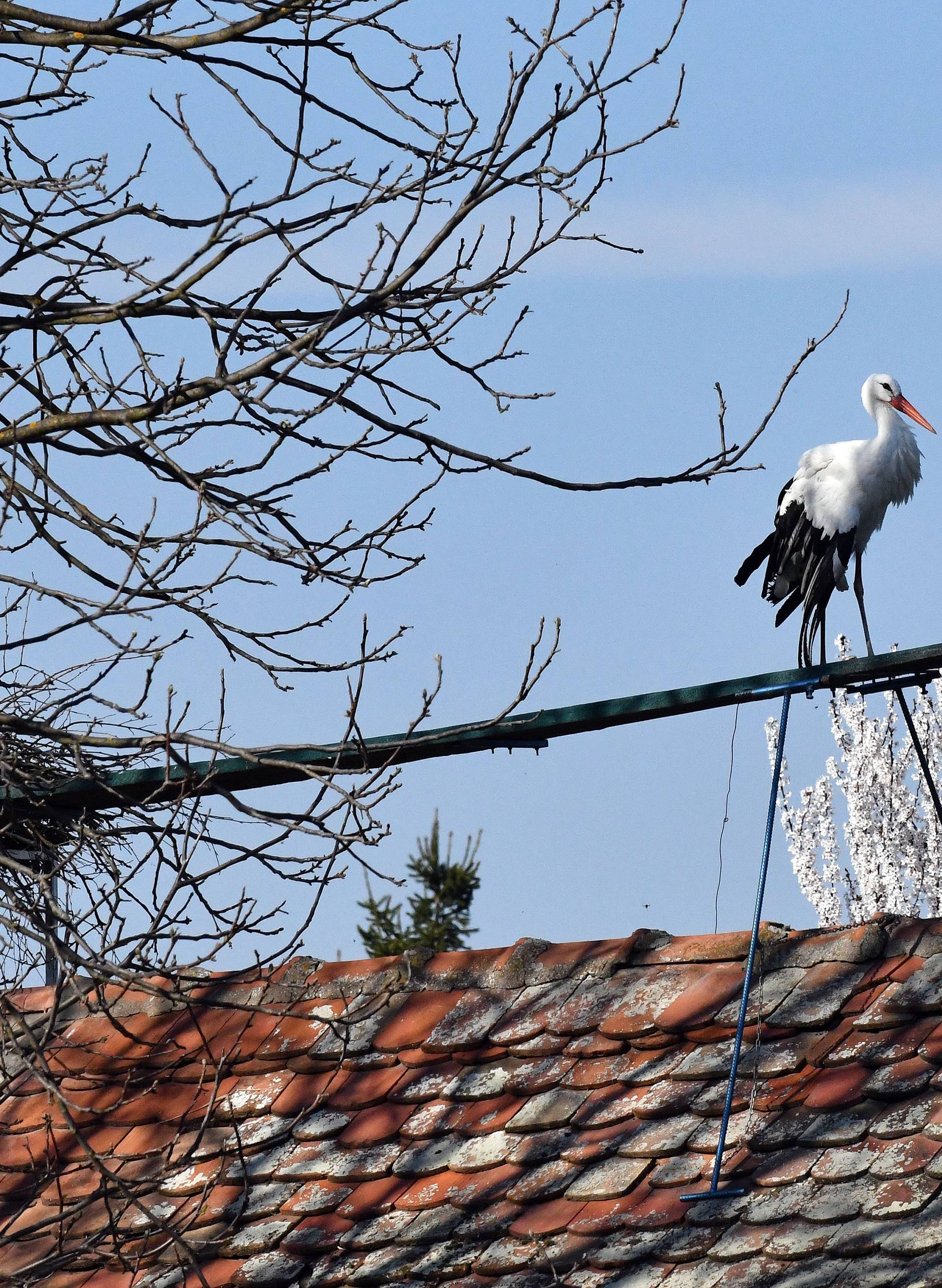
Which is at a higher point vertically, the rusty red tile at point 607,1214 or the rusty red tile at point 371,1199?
the rusty red tile at point 371,1199

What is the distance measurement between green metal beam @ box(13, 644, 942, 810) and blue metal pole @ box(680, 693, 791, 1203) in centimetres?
12

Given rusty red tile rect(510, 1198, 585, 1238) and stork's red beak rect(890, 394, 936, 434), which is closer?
rusty red tile rect(510, 1198, 585, 1238)

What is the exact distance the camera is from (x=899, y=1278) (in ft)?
11.4

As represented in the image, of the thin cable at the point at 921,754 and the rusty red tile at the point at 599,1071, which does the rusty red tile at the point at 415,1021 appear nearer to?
the rusty red tile at the point at 599,1071

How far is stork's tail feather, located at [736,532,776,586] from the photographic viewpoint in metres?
7.11

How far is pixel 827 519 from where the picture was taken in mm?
7016

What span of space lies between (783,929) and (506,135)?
87.1 inches

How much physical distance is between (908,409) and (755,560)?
52.4 inches

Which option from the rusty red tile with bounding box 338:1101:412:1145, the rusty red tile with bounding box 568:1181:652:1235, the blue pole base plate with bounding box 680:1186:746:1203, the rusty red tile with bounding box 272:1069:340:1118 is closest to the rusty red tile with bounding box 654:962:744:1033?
the rusty red tile with bounding box 568:1181:652:1235

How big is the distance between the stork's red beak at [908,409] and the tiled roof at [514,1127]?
147 inches

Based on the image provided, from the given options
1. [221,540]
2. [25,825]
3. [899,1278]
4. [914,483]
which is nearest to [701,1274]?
[899,1278]

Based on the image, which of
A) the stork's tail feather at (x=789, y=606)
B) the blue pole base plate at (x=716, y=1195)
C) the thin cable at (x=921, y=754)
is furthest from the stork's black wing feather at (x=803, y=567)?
the blue pole base plate at (x=716, y=1195)

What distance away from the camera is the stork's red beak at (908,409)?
7848mm

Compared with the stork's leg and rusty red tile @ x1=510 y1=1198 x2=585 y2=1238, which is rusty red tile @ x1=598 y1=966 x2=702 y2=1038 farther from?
the stork's leg
